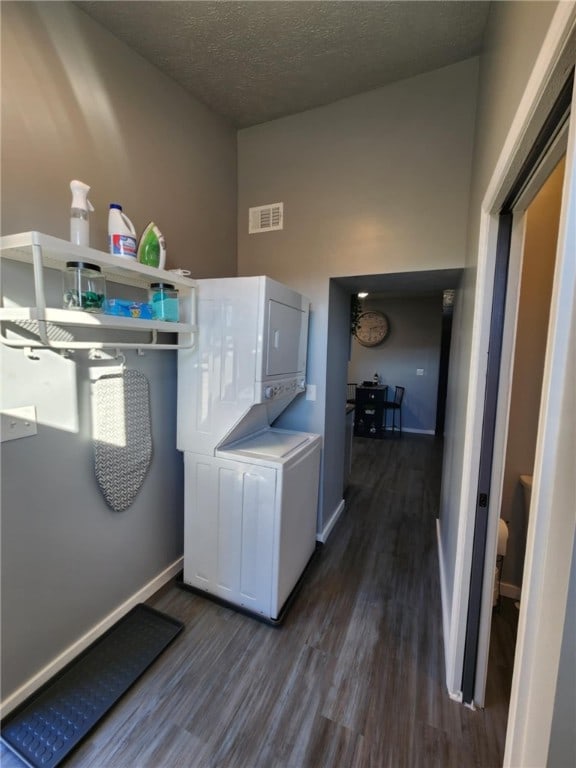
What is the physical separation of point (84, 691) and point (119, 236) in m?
1.96

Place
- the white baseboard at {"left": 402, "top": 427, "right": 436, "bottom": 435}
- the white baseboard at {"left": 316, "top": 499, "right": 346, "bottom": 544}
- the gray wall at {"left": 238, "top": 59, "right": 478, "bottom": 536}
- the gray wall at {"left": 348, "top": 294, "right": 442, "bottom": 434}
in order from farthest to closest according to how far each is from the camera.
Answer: the white baseboard at {"left": 402, "top": 427, "right": 436, "bottom": 435}
the gray wall at {"left": 348, "top": 294, "right": 442, "bottom": 434}
the white baseboard at {"left": 316, "top": 499, "right": 346, "bottom": 544}
the gray wall at {"left": 238, "top": 59, "right": 478, "bottom": 536}

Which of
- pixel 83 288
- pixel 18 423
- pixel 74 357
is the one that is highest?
pixel 83 288

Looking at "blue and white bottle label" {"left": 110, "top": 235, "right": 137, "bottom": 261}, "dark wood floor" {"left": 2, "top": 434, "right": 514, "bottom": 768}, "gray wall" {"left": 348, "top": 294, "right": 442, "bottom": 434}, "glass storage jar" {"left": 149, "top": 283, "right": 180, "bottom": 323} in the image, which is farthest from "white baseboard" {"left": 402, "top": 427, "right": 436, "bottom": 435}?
"blue and white bottle label" {"left": 110, "top": 235, "right": 137, "bottom": 261}

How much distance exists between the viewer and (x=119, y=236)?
57.1 inches

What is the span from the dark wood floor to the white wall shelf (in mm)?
1505

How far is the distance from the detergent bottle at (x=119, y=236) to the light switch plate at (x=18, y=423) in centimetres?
75

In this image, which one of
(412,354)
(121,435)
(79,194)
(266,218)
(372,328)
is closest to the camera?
(79,194)

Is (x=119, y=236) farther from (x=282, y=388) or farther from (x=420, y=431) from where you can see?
(x=420, y=431)

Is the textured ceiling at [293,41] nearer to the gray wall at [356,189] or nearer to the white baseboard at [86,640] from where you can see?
the gray wall at [356,189]

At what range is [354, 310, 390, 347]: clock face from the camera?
5945 mm

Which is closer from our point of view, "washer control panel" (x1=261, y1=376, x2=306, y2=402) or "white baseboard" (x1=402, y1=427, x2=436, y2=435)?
"washer control panel" (x1=261, y1=376, x2=306, y2=402)

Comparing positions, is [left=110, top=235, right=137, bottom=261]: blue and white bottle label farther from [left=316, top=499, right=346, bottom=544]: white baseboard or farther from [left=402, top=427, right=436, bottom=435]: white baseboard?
[left=402, top=427, right=436, bottom=435]: white baseboard

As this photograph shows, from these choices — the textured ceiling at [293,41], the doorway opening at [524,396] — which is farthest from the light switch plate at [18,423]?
the doorway opening at [524,396]

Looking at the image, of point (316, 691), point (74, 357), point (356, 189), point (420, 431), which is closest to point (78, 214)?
point (74, 357)
